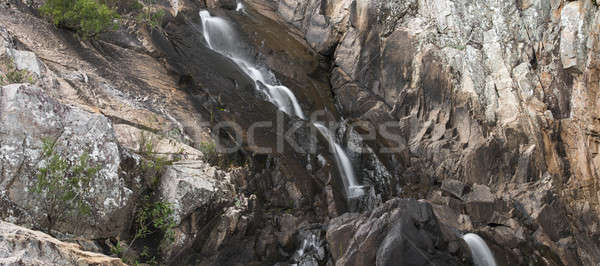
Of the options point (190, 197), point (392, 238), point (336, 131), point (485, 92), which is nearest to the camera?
point (190, 197)

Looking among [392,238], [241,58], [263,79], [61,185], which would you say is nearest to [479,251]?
[392,238]

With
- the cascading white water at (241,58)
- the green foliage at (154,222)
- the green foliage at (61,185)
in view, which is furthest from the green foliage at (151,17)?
the green foliage at (61,185)

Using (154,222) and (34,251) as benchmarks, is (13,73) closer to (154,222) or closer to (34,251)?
(154,222)

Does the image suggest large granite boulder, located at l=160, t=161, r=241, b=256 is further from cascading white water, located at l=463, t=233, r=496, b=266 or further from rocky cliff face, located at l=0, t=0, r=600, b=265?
cascading white water, located at l=463, t=233, r=496, b=266

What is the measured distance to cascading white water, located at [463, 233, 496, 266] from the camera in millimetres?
11584

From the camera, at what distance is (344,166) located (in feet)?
48.9

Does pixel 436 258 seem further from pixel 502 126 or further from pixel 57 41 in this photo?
pixel 57 41

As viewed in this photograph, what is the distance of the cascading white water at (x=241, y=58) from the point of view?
52.8 ft

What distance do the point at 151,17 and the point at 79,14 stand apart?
3852mm

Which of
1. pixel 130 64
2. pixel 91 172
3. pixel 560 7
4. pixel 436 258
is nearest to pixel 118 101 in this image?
pixel 130 64

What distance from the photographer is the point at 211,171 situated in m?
10.1

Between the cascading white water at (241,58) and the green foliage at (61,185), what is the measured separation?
8.71 meters

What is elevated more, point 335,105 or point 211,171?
point 335,105

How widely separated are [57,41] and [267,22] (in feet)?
36.3
